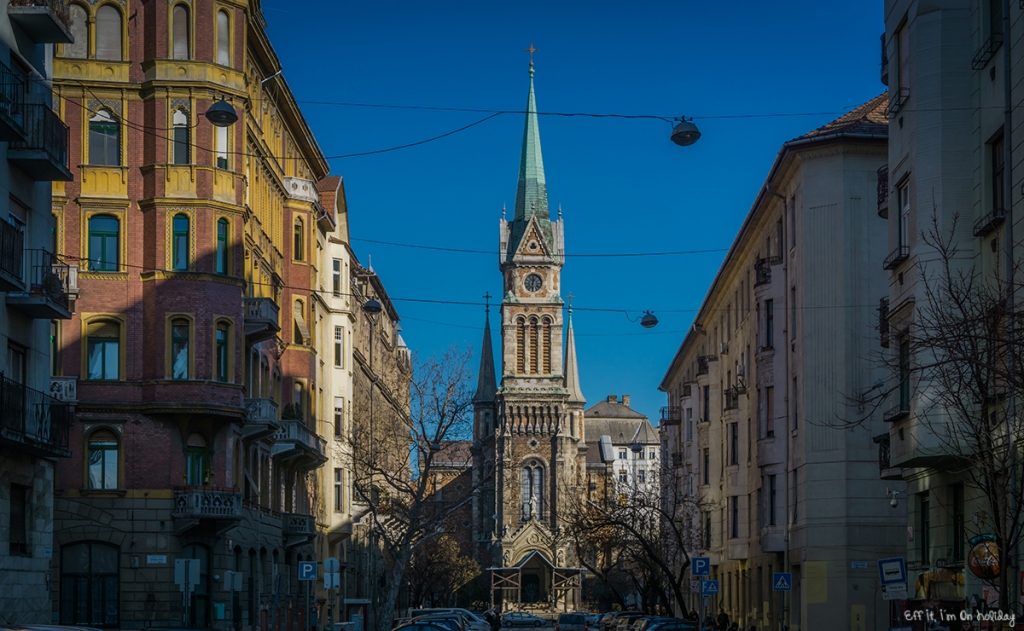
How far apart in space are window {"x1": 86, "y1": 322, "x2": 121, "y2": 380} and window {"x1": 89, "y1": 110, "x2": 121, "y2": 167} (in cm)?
433

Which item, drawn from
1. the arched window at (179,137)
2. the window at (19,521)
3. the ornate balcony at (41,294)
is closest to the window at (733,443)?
the arched window at (179,137)

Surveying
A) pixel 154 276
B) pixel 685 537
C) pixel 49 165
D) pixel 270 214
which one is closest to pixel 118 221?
pixel 154 276

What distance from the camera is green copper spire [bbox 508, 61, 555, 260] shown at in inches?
6083

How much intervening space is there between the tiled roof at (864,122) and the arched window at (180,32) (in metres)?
17.3

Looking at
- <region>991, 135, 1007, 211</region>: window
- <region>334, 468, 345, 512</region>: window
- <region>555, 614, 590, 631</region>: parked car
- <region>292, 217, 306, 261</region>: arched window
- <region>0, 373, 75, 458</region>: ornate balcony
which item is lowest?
<region>555, 614, 590, 631</region>: parked car

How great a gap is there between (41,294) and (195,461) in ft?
44.5

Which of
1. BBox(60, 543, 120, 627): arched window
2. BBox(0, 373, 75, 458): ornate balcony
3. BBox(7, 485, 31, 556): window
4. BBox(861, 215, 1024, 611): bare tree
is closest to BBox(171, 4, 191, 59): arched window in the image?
BBox(60, 543, 120, 627): arched window

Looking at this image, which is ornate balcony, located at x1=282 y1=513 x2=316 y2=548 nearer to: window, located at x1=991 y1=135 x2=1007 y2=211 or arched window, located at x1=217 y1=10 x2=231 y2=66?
arched window, located at x1=217 y1=10 x2=231 y2=66

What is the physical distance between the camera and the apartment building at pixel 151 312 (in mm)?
37094

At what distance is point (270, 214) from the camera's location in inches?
1871

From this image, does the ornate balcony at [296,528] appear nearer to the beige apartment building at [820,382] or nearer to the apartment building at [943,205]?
the beige apartment building at [820,382]

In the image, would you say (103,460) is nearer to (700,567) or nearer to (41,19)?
(41,19)

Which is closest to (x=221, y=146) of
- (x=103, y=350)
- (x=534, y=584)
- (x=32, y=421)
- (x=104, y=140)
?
(x=104, y=140)

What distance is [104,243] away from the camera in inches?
1515
